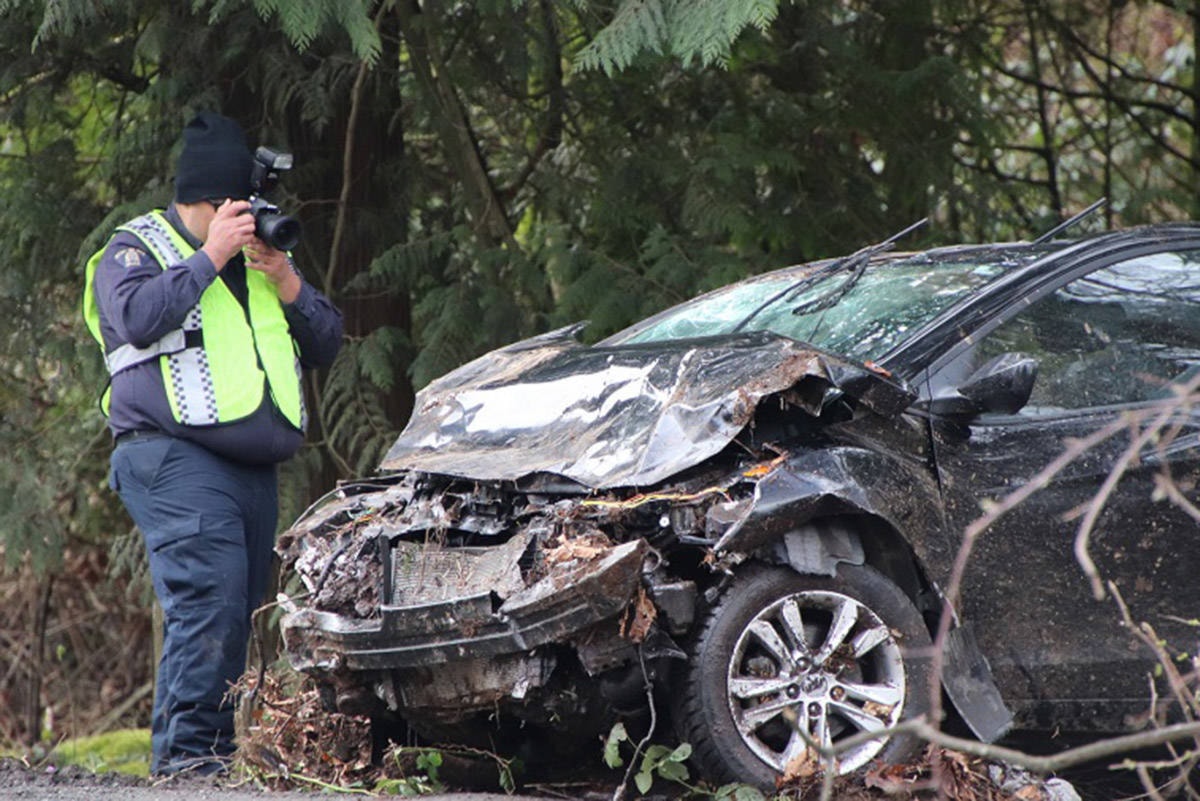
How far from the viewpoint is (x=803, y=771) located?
4.22 m

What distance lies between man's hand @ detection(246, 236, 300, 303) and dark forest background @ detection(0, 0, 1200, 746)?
185 cm

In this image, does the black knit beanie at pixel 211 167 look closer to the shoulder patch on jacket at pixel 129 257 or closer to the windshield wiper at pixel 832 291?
the shoulder patch on jacket at pixel 129 257

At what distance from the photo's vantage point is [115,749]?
9625 millimetres

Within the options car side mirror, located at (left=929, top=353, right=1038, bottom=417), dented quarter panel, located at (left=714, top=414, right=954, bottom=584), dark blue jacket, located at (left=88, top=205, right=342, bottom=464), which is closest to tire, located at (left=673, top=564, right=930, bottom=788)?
dented quarter panel, located at (left=714, top=414, right=954, bottom=584)

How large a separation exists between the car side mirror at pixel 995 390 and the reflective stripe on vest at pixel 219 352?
2.40m

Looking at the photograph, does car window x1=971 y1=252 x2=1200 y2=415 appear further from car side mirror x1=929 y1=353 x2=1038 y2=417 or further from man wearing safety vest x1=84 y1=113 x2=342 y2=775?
man wearing safety vest x1=84 y1=113 x2=342 y2=775

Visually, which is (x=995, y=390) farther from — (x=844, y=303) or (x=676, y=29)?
(x=676, y=29)

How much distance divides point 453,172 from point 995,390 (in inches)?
172

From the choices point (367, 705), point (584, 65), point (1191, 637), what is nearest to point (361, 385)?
point (584, 65)

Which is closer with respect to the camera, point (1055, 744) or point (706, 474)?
point (706, 474)

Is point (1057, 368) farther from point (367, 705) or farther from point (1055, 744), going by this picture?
point (367, 705)

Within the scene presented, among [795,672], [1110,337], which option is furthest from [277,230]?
[1110,337]

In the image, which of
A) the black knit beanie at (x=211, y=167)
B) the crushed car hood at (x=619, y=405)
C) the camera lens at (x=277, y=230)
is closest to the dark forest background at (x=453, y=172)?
the black knit beanie at (x=211, y=167)

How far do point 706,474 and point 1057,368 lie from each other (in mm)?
1228
